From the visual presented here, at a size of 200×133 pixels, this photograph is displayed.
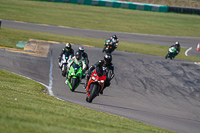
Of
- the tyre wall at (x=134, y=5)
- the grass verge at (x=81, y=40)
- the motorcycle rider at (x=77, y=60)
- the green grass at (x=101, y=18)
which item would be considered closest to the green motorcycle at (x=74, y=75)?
the motorcycle rider at (x=77, y=60)

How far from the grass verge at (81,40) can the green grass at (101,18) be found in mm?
7241

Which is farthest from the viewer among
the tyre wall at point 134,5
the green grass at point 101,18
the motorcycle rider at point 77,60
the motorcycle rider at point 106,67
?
the tyre wall at point 134,5

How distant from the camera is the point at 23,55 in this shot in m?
20.0

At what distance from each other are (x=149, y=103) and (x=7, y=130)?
8221 millimetres

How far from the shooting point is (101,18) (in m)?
46.3

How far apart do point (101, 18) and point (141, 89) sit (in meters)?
33.2

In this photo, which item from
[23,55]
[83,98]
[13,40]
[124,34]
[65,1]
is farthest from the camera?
[65,1]

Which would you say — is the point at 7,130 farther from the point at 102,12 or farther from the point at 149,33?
the point at 102,12

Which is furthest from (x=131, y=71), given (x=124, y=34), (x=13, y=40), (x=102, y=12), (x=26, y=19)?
(x=102, y=12)

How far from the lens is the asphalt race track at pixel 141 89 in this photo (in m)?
10.3

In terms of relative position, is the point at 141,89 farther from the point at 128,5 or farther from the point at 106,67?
the point at 128,5

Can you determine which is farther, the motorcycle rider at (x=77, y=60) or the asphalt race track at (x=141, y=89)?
the motorcycle rider at (x=77, y=60)

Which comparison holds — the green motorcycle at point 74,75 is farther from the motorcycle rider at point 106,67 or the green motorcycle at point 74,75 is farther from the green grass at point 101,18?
the green grass at point 101,18

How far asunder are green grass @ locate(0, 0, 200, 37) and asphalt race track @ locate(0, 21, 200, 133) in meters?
19.4
